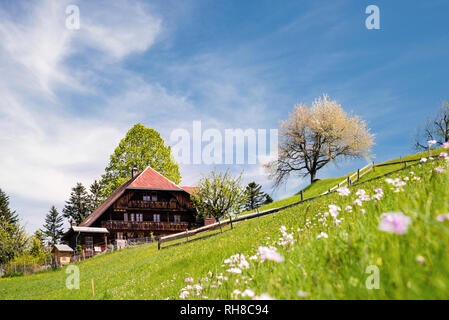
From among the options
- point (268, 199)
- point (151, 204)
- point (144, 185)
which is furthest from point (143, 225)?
point (268, 199)

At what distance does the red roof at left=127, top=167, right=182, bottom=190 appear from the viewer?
1806 inches

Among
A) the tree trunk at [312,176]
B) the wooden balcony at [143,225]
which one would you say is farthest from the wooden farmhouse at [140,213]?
the tree trunk at [312,176]

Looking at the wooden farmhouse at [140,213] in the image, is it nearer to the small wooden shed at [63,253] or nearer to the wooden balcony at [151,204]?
the wooden balcony at [151,204]

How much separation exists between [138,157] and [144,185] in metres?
7.21

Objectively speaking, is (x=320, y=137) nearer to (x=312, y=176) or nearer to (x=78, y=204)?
(x=312, y=176)

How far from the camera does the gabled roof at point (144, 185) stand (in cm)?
4538

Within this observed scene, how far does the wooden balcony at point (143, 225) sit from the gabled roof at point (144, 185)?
7.07ft

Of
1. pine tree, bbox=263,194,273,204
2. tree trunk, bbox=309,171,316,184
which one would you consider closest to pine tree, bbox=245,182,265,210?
pine tree, bbox=263,194,273,204

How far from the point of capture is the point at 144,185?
4606 cm

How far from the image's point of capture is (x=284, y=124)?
53031 millimetres

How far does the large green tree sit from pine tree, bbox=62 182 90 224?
77.1ft
